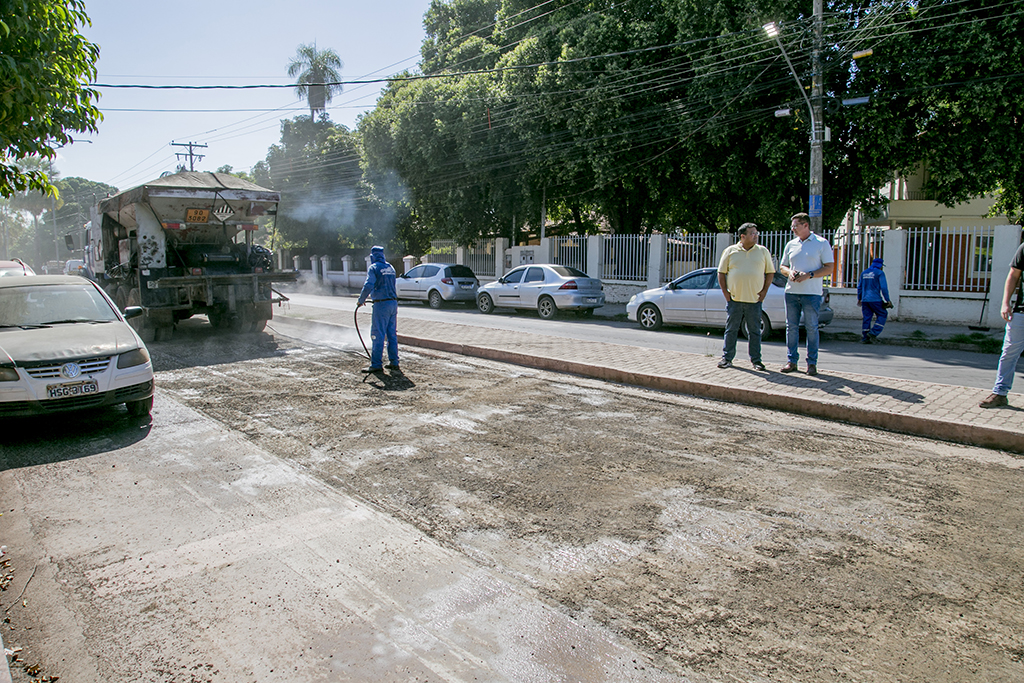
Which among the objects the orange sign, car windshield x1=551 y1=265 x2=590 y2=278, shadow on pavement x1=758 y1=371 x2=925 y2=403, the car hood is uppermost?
the orange sign

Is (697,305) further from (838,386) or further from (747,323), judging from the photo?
(838,386)

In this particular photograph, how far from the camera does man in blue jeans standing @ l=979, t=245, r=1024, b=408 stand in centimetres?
607

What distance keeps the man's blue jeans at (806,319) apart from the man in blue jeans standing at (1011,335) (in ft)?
5.90

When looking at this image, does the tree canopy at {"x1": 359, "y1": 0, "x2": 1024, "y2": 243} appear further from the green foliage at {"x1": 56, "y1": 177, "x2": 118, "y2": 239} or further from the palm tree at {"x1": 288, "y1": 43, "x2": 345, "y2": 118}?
the green foliage at {"x1": 56, "y1": 177, "x2": 118, "y2": 239}

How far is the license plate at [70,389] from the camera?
5.74 metres

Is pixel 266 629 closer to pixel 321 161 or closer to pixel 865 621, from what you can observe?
pixel 865 621

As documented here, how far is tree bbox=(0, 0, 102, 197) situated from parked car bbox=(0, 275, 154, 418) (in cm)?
108

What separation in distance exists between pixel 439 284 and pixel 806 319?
16.6 metres

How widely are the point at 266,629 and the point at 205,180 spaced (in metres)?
12.2

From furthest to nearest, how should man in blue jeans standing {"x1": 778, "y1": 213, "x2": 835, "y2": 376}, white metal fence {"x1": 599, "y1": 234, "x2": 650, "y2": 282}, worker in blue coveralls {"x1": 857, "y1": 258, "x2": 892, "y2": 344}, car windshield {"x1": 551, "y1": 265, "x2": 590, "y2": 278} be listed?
white metal fence {"x1": 599, "y1": 234, "x2": 650, "y2": 282} → car windshield {"x1": 551, "y1": 265, "x2": 590, "y2": 278} → worker in blue coveralls {"x1": 857, "y1": 258, "x2": 892, "y2": 344} → man in blue jeans standing {"x1": 778, "y1": 213, "x2": 835, "y2": 376}

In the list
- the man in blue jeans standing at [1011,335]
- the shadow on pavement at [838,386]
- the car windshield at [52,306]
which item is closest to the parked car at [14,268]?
the car windshield at [52,306]

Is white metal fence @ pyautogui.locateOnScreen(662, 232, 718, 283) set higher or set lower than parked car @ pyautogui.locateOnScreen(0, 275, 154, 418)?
higher

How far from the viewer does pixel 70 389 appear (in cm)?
583

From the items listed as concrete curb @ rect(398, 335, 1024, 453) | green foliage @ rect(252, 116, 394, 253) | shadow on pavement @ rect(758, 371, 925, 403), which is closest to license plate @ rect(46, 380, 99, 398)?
concrete curb @ rect(398, 335, 1024, 453)
